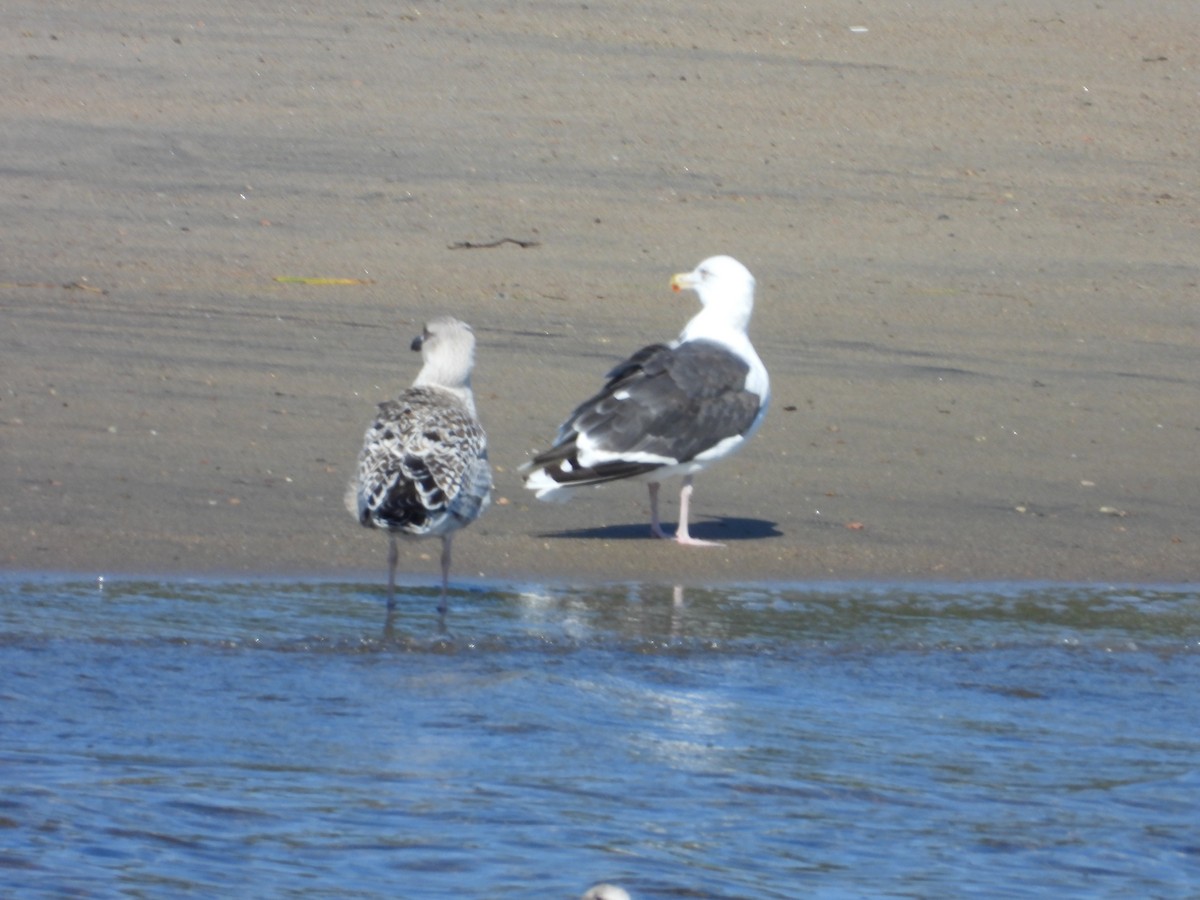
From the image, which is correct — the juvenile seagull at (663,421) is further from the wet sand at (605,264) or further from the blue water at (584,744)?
the blue water at (584,744)

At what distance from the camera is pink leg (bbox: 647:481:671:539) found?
802cm

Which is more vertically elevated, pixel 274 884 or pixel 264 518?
pixel 264 518

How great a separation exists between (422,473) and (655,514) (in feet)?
5.56

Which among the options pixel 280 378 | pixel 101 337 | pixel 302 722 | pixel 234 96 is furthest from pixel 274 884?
pixel 234 96

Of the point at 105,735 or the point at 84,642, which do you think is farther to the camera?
the point at 84,642

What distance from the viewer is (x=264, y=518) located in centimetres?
764

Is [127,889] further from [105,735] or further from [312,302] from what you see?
[312,302]

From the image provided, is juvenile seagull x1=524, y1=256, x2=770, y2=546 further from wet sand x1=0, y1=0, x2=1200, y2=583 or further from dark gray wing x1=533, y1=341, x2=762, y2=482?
wet sand x1=0, y1=0, x2=1200, y2=583

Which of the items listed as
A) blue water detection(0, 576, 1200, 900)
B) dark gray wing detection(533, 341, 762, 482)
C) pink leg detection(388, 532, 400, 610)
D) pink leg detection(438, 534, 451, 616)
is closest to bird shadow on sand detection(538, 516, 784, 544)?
dark gray wing detection(533, 341, 762, 482)

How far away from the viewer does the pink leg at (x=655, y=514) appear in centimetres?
802

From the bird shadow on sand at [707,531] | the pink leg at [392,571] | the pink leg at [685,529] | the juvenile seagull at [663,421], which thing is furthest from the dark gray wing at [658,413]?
the pink leg at [392,571]

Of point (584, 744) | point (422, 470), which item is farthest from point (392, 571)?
point (584, 744)

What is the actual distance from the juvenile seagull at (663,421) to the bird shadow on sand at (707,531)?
10cm

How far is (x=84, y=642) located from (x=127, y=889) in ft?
5.05
